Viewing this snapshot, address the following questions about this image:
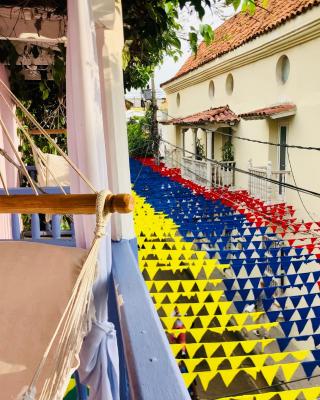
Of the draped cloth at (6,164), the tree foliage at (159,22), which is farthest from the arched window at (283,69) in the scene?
the tree foliage at (159,22)

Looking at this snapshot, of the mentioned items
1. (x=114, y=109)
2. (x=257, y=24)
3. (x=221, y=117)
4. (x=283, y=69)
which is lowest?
(x=114, y=109)

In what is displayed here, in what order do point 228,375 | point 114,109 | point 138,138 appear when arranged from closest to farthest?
1. point 114,109
2. point 228,375
3. point 138,138

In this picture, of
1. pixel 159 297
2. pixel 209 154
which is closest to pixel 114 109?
pixel 159 297

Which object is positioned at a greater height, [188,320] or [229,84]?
[229,84]

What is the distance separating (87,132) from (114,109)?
0.72 metres

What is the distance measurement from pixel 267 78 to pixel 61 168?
5.84 m

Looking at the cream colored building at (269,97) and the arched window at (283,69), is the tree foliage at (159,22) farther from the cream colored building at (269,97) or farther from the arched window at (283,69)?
the arched window at (283,69)

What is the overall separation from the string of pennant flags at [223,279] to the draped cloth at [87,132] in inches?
61.3

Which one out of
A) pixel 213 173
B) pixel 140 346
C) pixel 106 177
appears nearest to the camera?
pixel 140 346

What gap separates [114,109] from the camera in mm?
2285

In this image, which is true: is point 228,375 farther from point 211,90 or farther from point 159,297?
point 211,90

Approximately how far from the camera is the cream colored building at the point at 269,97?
727 cm

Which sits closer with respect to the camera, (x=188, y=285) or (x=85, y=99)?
(x=85, y=99)

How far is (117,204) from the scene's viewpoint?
109cm
